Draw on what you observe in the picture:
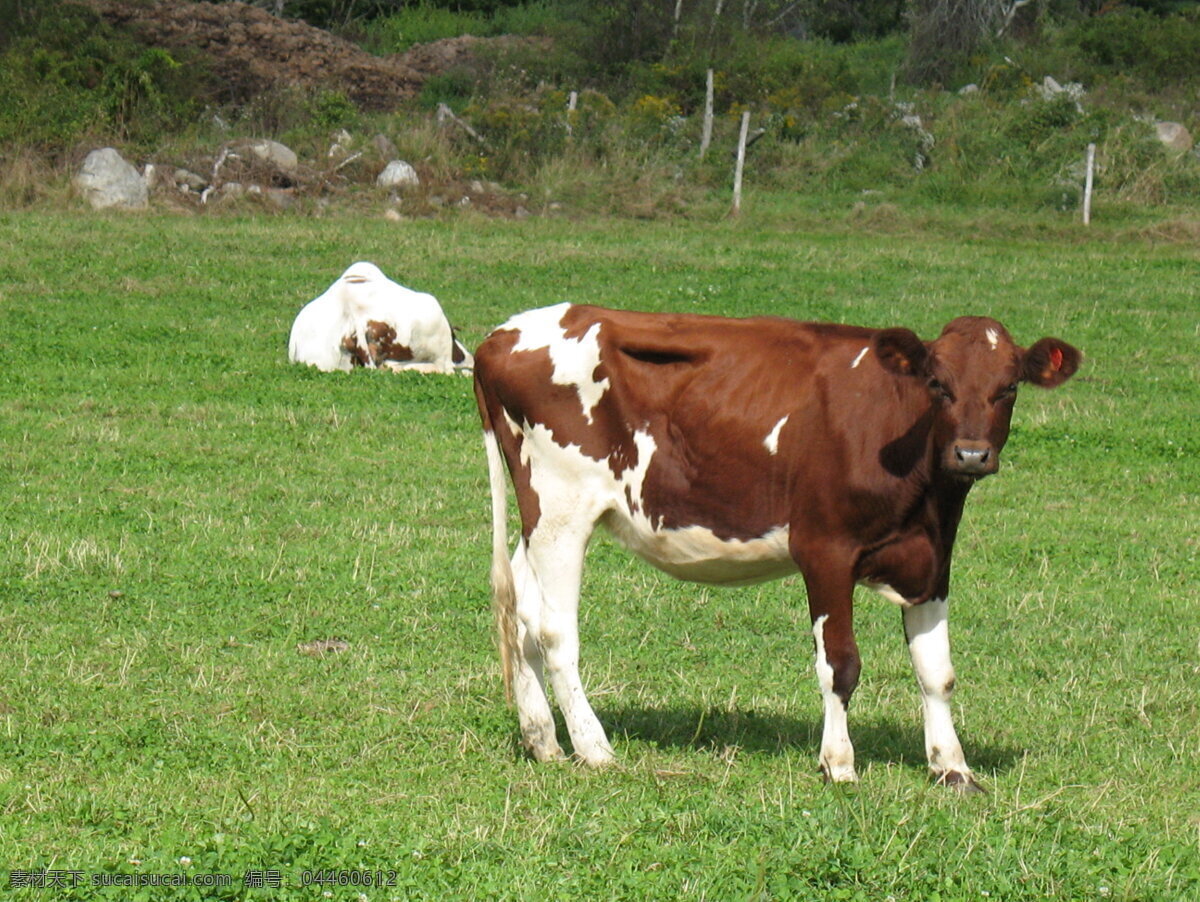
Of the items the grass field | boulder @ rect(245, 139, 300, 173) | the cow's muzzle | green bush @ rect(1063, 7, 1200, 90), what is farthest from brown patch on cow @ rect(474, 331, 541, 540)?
green bush @ rect(1063, 7, 1200, 90)

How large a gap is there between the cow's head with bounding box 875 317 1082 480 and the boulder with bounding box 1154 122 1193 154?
27726mm

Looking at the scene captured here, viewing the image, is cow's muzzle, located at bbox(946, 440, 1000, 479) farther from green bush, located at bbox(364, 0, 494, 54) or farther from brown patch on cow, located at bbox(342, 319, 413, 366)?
green bush, located at bbox(364, 0, 494, 54)

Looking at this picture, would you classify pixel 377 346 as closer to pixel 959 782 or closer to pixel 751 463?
pixel 751 463

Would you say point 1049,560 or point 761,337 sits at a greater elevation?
point 761,337

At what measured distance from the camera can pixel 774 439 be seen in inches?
265

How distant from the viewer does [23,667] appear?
7656mm

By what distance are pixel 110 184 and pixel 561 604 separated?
69.7ft

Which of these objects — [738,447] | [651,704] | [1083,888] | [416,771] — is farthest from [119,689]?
[1083,888]

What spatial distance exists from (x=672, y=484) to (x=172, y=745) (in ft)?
7.65

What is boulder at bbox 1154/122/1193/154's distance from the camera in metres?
32.3

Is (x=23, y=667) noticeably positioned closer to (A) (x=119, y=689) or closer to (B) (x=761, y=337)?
(A) (x=119, y=689)

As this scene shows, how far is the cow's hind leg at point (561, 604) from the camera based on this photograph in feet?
22.7

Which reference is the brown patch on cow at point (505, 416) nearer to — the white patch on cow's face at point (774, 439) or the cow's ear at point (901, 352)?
the white patch on cow's face at point (774, 439)

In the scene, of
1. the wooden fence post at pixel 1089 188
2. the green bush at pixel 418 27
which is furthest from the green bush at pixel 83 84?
the wooden fence post at pixel 1089 188
